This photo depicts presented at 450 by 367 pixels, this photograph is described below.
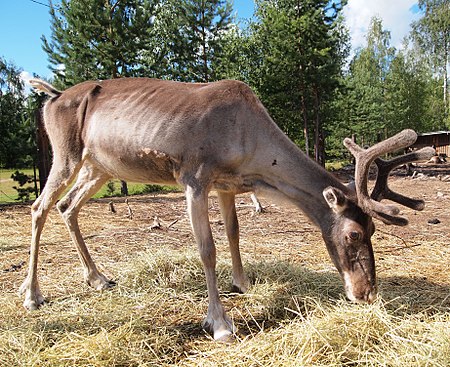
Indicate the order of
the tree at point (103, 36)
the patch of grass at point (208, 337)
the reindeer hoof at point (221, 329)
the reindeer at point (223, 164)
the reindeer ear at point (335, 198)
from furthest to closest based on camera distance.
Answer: the tree at point (103, 36) → the reindeer at point (223, 164) → the reindeer ear at point (335, 198) → the reindeer hoof at point (221, 329) → the patch of grass at point (208, 337)

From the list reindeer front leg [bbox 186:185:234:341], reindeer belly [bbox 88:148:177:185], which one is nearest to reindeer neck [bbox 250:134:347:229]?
reindeer front leg [bbox 186:185:234:341]

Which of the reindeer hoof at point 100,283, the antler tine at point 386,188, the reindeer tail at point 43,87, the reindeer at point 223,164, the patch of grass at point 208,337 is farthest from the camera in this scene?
the reindeer tail at point 43,87

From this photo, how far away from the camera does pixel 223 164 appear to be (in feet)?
11.8

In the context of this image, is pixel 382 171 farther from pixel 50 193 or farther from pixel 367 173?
pixel 50 193

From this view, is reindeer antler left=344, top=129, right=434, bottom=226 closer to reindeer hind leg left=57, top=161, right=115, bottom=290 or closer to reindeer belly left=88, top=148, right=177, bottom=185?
reindeer belly left=88, top=148, right=177, bottom=185

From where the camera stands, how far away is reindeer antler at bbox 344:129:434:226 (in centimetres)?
327

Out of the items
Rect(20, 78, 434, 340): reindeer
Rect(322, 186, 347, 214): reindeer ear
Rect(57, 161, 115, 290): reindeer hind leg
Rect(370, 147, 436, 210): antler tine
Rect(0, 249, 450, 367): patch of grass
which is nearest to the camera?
Rect(0, 249, 450, 367): patch of grass

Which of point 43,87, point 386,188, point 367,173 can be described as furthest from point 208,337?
point 43,87

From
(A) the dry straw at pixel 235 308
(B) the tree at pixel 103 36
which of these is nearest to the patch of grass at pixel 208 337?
(A) the dry straw at pixel 235 308

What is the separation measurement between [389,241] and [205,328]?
13.5ft

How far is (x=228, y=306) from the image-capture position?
3.92 m

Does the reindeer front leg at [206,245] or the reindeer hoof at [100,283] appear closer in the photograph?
the reindeer front leg at [206,245]

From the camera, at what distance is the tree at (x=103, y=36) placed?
53.2 ft

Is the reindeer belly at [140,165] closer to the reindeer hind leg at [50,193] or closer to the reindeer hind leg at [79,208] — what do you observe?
the reindeer hind leg at [50,193]
